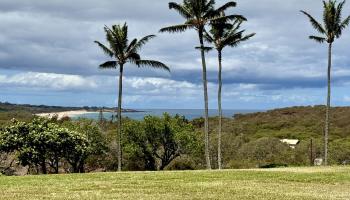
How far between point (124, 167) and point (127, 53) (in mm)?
19381

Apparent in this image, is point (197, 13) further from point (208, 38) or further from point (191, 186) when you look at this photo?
point (191, 186)

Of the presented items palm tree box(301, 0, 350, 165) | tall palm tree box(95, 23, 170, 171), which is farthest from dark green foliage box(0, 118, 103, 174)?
palm tree box(301, 0, 350, 165)

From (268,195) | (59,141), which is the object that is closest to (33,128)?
(59,141)

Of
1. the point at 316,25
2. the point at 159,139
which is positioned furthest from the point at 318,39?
the point at 159,139

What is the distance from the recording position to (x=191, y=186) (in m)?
24.5

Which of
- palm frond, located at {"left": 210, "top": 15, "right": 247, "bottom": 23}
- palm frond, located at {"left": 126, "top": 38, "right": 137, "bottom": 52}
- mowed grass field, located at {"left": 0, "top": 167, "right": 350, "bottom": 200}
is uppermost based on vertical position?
palm frond, located at {"left": 210, "top": 15, "right": 247, "bottom": 23}

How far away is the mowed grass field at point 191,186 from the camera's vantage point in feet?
69.3

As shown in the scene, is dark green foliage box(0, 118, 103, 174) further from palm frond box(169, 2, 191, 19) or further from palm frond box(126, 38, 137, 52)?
palm frond box(169, 2, 191, 19)

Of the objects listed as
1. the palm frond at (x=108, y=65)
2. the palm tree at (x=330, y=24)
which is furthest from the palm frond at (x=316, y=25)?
the palm frond at (x=108, y=65)

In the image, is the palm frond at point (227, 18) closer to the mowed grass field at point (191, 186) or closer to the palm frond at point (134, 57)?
the palm frond at point (134, 57)

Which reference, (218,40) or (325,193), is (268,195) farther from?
(218,40)

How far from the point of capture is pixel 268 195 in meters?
21.3

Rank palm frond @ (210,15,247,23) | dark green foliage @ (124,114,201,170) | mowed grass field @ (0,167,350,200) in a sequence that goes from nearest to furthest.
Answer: mowed grass field @ (0,167,350,200) → palm frond @ (210,15,247,23) → dark green foliage @ (124,114,201,170)

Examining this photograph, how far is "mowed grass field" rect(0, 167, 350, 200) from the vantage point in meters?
21.1
